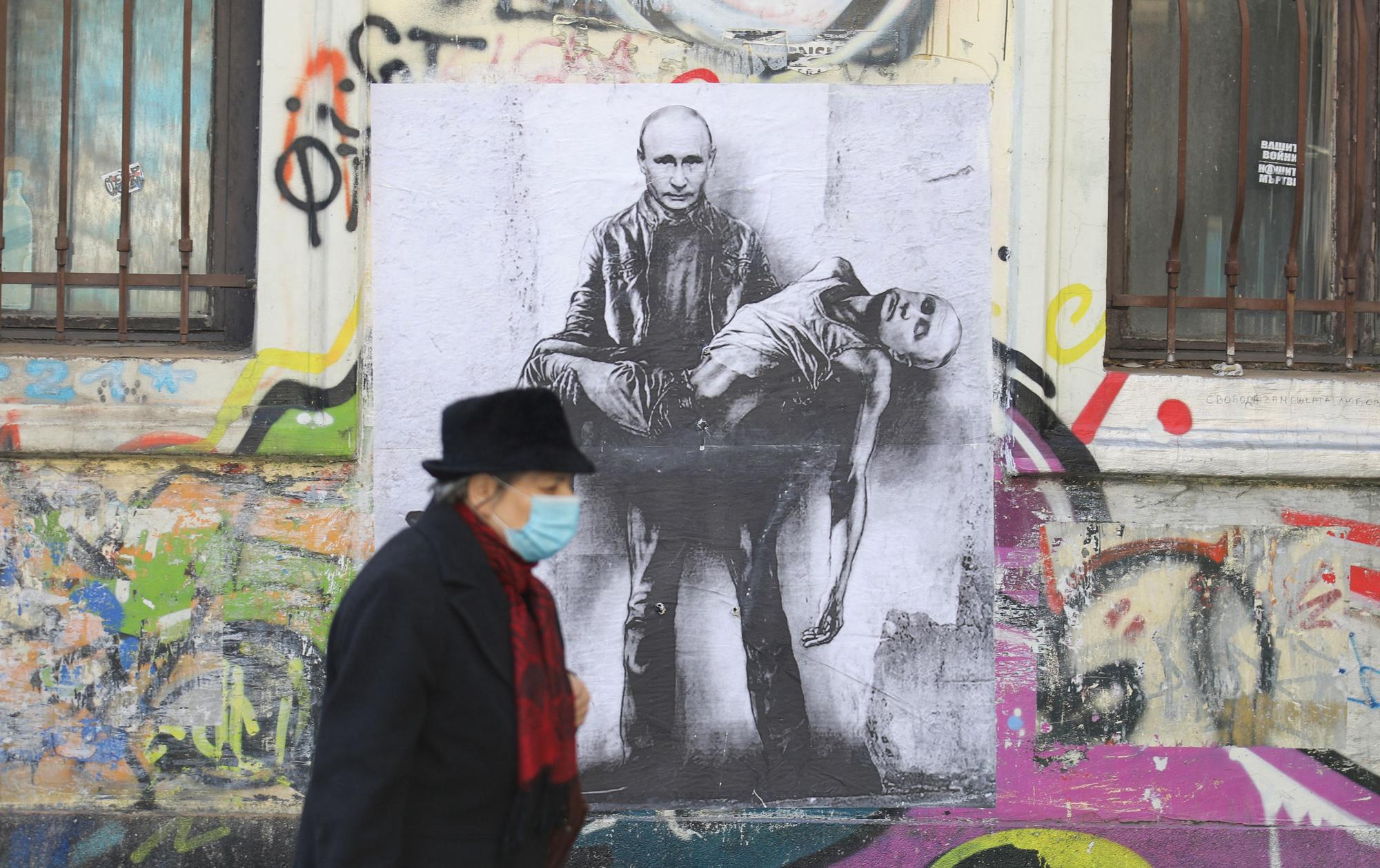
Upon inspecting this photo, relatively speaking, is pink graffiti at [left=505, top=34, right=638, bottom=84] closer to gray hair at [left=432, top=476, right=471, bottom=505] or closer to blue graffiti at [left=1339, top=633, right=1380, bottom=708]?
gray hair at [left=432, top=476, right=471, bottom=505]

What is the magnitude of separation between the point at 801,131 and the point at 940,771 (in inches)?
85.8

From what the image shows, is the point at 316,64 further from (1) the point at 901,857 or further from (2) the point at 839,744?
(1) the point at 901,857

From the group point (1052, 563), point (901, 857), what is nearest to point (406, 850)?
point (901, 857)

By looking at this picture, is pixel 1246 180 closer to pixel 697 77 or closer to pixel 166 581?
pixel 697 77

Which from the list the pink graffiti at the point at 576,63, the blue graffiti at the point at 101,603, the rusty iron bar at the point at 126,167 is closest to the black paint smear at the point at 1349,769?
the pink graffiti at the point at 576,63

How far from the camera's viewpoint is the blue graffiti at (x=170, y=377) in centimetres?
381

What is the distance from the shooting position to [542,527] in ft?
7.11

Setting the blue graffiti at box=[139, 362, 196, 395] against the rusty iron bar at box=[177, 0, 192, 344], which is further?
the rusty iron bar at box=[177, 0, 192, 344]

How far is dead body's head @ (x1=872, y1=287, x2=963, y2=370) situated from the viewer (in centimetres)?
390

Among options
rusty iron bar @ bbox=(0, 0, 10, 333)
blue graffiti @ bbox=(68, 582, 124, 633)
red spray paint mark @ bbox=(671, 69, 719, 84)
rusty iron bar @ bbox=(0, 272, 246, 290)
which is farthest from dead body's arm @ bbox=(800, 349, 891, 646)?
rusty iron bar @ bbox=(0, 0, 10, 333)

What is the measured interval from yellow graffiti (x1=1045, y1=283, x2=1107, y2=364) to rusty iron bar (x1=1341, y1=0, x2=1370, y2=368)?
3.18 feet

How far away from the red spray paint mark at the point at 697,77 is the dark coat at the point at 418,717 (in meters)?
2.28

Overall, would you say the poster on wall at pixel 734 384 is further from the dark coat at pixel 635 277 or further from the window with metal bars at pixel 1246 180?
the window with metal bars at pixel 1246 180

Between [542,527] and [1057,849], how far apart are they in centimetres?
252
